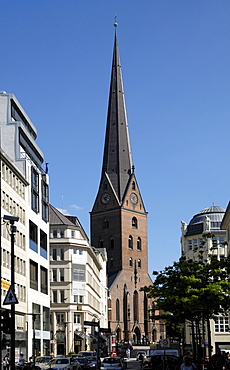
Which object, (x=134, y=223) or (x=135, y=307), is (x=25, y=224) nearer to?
(x=135, y=307)

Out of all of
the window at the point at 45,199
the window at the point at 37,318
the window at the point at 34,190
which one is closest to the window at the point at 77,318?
Answer: the window at the point at 45,199

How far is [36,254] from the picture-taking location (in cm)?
7331

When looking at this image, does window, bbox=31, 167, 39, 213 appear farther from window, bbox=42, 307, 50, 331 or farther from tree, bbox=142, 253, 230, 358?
tree, bbox=142, 253, 230, 358

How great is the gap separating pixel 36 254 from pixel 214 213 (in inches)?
1832

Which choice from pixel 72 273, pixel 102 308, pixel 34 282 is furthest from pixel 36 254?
pixel 102 308

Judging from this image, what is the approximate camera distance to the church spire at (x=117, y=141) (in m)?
166

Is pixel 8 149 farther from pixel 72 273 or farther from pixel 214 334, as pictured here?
pixel 214 334

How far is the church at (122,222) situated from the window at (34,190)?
87.4m

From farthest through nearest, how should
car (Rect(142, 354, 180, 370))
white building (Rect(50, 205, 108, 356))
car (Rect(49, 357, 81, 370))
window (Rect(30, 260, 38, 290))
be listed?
white building (Rect(50, 205, 108, 356)), window (Rect(30, 260, 38, 290)), car (Rect(142, 354, 180, 370)), car (Rect(49, 357, 81, 370))

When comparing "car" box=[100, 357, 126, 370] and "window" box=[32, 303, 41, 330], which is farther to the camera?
"window" box=[32, 303, 41, 330]

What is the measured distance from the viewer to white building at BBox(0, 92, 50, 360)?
201 ft

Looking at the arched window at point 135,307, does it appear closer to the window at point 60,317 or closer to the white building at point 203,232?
the white building at point 203,232

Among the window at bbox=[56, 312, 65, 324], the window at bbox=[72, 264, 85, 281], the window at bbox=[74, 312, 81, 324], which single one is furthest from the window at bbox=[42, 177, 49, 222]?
the window at bbox=[74, 312, 81, 324]

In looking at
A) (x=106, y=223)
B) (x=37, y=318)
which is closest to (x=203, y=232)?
(x=37, y=318)
